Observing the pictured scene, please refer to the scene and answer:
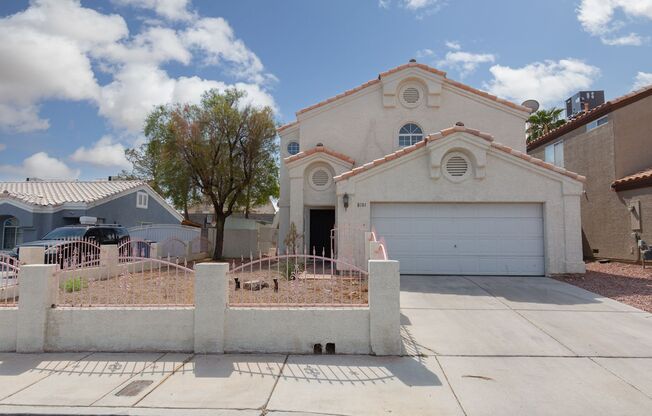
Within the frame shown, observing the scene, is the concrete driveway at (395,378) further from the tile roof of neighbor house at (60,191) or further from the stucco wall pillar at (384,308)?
the tile roof of neighbor house at (60,191)

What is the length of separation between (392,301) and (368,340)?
0.70 m

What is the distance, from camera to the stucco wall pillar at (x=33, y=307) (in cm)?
604

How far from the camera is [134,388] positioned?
4801 millimetres

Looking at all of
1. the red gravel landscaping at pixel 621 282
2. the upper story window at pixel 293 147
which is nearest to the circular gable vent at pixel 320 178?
the upper story window at pixel 293 147

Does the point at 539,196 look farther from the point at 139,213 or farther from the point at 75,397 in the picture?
the point at 139,213

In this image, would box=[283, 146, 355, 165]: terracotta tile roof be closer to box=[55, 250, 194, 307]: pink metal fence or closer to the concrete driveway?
box=[55, 250, 194, 307]: pink metal fence

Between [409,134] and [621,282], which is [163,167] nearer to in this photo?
[409,134]

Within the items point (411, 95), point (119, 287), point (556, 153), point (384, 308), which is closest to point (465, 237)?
point (411, 95)

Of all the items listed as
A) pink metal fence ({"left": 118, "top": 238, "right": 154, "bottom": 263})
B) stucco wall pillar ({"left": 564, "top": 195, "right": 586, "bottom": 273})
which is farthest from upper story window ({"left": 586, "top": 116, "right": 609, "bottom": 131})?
pink metal fence ({"left": 118, "top": 238, "right": 154, "bottom": 263})

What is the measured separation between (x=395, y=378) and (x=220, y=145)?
606 inches

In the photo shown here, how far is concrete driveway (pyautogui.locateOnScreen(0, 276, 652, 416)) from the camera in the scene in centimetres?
434

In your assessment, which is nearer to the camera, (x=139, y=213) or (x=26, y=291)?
(x=26, y=291)

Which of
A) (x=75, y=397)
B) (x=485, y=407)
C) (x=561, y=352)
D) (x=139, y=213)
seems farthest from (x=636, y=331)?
(x=139, y=213)

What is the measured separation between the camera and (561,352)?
594cm
